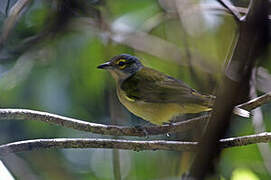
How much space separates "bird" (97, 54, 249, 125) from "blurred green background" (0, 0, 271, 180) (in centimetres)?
15

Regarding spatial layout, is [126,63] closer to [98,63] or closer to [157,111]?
[98,63]

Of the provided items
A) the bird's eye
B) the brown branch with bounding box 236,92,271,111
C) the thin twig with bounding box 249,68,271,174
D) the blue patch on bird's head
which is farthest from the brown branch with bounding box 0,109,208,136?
the bird's eye

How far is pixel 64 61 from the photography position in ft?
13.4

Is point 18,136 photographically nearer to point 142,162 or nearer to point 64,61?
point 64,61

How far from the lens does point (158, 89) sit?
12.1 ft

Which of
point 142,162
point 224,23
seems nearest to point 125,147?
point 142,162

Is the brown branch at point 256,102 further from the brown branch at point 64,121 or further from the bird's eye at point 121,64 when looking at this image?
the bird's eye at point 121,64

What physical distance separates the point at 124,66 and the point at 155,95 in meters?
0.68

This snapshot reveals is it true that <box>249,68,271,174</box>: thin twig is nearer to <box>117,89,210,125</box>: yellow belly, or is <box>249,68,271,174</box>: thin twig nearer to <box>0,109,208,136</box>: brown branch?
<box>0,109,208,136</box>: brown branch

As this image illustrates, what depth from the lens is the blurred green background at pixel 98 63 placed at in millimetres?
3428

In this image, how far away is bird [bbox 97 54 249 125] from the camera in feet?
10.9

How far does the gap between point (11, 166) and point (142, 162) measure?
66.8 inches

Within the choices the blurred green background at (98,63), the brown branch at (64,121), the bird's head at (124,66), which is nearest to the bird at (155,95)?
the bird's head at (124,66)

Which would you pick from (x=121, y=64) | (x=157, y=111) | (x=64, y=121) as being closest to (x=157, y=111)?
(x=157, y=111)
